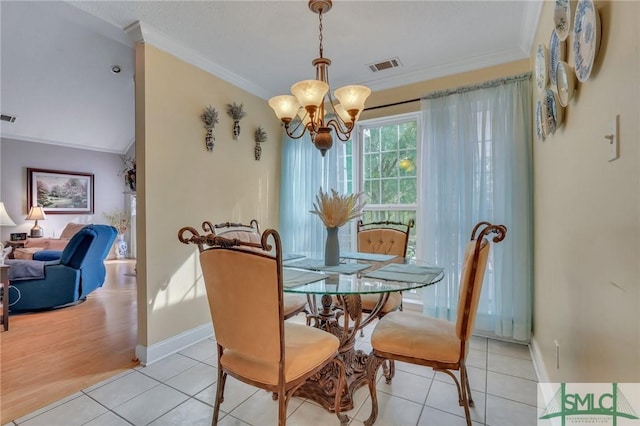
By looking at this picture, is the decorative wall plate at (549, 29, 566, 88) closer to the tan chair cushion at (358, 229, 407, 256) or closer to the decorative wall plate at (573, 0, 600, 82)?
the decorative wall plate at (573, 0, 600, 82)

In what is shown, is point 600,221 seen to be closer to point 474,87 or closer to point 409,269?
point 409,269

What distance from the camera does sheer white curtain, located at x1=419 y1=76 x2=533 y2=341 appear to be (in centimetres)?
261

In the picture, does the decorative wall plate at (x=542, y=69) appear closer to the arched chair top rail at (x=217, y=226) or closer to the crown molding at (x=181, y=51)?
the arched chair top rail at (x=217, y=226)

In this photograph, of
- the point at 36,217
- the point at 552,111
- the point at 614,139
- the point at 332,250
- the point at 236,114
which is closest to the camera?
the point at 614,139

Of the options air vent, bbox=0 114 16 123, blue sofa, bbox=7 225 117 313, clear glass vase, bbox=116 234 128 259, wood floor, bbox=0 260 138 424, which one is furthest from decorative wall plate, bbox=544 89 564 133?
clear glass vase, bbox=116 234 128 259

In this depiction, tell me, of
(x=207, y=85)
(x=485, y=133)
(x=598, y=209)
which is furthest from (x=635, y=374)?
(x=207, y=85)

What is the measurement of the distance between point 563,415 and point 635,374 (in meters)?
0.83

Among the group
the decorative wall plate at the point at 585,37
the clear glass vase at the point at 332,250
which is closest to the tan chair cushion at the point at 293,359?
the clear glass vase at the point at 332,250

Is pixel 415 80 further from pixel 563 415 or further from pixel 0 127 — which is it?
pixel 0 127

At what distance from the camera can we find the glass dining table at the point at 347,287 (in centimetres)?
161

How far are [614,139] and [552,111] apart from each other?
2.86 feet

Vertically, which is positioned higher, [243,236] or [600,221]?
[600,221]

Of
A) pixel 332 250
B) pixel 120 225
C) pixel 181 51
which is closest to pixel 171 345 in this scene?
pixel 332 250

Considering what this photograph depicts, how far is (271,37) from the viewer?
2.56 metres
